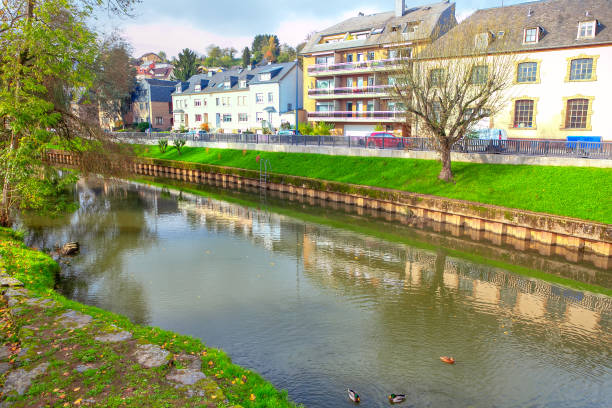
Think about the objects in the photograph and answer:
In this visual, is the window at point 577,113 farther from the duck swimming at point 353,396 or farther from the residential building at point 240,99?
the duck swimming at point 353,396

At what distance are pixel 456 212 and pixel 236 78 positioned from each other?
5750 centimetres

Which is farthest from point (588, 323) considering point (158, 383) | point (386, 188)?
point (386, 188)

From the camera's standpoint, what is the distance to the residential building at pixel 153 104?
279ft

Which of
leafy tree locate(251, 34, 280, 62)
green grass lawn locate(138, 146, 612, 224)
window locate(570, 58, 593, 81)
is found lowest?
green grass lawn locate(138, 146, 612, 224)

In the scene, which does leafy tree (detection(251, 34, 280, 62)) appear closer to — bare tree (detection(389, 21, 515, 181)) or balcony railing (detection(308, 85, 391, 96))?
balcony railing (detection(308, 85, 391, 96))

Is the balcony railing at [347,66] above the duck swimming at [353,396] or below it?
above

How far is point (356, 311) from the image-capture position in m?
14.4

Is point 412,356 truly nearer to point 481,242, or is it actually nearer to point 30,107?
point 481,242

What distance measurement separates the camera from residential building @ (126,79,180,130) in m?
85.2

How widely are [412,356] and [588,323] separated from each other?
6.73 metres

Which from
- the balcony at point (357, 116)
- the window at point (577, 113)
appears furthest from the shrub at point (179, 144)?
the window at point (577, 113)

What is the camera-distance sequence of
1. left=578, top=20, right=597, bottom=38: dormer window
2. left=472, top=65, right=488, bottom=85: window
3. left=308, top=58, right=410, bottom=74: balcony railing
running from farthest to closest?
1. left=308, top=58, right=410, bottom=74: balcony railing
2. left=578, top=20, right=597, bottom=38: dormer window
3. left=472, top=65, right=488, bottom=85: window

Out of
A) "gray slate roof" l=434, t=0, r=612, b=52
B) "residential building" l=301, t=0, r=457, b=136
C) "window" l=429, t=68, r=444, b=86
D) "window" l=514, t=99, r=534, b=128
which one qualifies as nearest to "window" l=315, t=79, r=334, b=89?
"residential building" l=301, t=0, r=457, b=136

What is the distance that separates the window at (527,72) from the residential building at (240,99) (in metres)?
28.8
